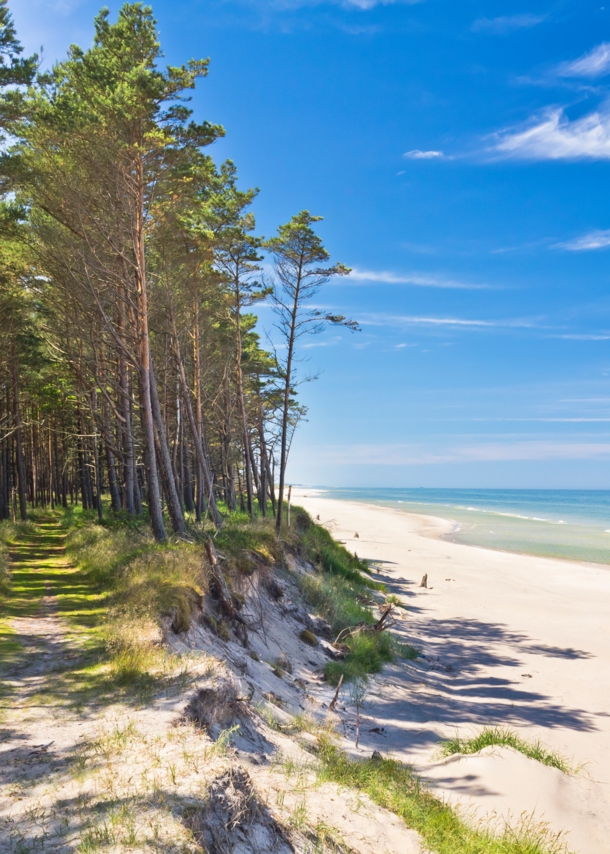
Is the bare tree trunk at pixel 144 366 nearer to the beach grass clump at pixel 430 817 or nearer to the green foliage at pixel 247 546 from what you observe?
the green foliage at pixel 247 546

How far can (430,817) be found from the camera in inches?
228

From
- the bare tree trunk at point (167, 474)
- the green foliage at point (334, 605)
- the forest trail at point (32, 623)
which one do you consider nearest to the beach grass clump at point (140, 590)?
the forest trail at point (32, 623)

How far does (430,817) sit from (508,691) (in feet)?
24.1

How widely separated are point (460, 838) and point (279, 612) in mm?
8516

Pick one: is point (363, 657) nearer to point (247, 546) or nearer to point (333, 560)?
point (247, 546)

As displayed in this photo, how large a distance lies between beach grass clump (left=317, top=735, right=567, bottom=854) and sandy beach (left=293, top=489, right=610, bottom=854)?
0.36m

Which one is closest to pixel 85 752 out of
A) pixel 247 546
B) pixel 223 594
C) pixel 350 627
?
pixel 223 594

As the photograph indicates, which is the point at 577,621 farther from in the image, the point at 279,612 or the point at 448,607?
the point at 279,612

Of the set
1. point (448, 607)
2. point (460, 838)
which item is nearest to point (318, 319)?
point (448, 607)

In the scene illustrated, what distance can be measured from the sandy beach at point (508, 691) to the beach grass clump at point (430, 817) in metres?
0.36

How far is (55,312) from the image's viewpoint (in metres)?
18.5

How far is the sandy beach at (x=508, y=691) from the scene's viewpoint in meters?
7.15

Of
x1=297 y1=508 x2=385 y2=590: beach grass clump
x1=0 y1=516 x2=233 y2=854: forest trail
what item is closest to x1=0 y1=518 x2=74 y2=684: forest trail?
x1=0 y1=516 x2=233 y2=854: forest trail

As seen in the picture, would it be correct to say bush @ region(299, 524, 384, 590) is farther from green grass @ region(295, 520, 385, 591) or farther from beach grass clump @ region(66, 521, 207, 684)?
beach grass clump @ region(66, 521, 207, 684)
